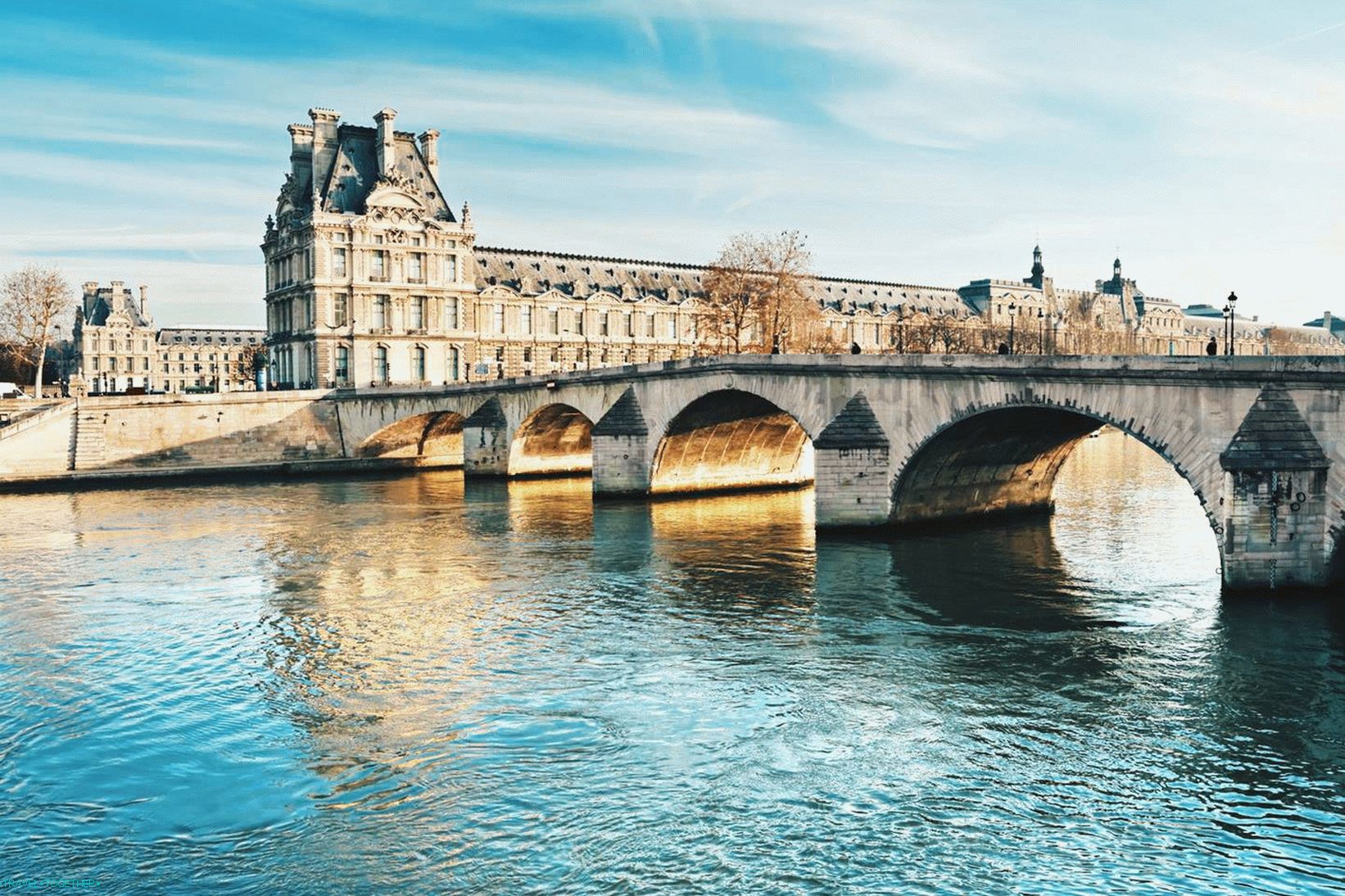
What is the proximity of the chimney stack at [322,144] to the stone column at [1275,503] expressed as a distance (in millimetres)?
77552

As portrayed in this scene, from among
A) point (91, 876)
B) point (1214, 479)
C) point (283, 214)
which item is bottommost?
point (91, 876)

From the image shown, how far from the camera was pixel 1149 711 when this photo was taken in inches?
817

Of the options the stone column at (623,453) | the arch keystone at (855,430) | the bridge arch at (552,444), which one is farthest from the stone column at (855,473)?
the bridge arch at (552,444)

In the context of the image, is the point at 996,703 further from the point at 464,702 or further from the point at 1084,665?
the point at 464,702

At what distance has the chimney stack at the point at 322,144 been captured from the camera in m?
92.2

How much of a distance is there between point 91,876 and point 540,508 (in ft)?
121

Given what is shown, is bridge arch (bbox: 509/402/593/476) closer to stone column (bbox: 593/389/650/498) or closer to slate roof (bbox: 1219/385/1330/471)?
stone column (bbox: 593/389/650/498)

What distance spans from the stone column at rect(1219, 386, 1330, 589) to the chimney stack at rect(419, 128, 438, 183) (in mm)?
79068

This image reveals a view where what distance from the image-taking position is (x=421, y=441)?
7769cm

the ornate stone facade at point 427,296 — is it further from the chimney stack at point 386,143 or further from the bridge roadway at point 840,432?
the bridge roadway at point 840,432

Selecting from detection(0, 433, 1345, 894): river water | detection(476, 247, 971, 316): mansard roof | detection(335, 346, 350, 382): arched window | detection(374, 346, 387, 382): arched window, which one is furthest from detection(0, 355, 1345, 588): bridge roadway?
detection(476, 247, 971, 316): mansard roof

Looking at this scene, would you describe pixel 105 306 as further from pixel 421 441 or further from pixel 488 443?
pixel 488 443

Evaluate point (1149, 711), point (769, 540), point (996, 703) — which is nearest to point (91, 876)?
point (996, 703)

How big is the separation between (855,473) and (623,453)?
603 inches
